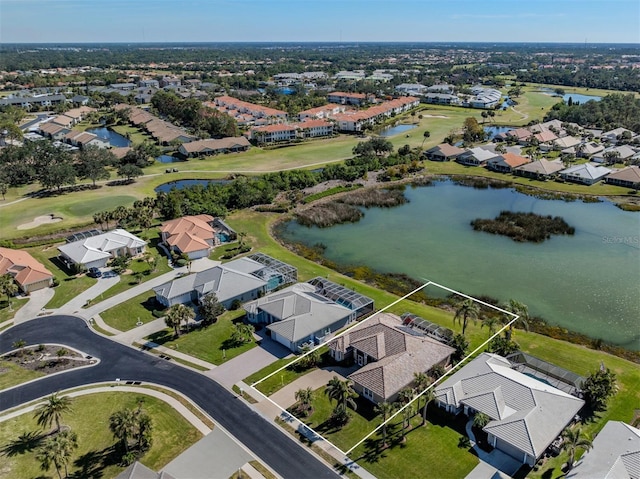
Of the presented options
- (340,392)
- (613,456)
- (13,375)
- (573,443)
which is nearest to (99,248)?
(13,375)

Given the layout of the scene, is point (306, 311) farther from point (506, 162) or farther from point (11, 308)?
point (506, 162)

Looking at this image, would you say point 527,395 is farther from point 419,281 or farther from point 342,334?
point 419,281

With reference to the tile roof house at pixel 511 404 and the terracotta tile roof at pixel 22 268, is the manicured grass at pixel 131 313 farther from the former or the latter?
the tile roof house at pixel 511 404

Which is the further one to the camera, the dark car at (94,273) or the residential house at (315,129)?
the residential house at (315,129)

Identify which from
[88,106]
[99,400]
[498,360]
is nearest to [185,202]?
[99,400]

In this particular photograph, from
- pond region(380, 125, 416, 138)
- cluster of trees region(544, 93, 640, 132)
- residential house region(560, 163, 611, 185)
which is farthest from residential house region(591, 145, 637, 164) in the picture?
pond region(380, 125, 416, 138)

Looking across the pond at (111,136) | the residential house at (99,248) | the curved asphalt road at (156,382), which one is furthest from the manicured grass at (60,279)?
the pond at (111,136)
